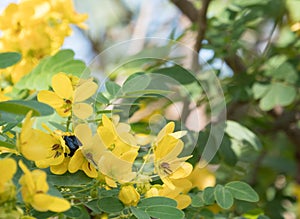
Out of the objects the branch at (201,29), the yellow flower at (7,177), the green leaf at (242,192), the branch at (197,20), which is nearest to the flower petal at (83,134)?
the yellow flower at (7,177)

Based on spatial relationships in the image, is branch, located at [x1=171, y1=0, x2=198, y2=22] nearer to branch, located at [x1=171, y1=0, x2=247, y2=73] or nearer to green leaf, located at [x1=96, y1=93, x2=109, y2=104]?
branch, located at [x1=171, y1=0, x2=247, y2=73]

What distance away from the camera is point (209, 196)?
2.31ft

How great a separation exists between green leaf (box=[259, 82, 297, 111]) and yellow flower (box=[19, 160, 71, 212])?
2.45ft

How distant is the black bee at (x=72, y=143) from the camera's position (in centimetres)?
57

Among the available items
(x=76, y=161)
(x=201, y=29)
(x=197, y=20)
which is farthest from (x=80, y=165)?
(x=197, y=20)

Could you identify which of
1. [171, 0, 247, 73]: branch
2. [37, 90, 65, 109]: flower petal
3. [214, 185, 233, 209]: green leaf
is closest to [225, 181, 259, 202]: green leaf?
[214, 185, 233, 209]: green leaf

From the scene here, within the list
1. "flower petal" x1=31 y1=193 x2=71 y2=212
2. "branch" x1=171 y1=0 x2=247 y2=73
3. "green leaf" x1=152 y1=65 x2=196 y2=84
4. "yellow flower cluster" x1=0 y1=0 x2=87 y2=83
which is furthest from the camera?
"branch" x1=171 y1=0 x2=247 y2=73

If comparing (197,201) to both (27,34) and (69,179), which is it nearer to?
(69,179)

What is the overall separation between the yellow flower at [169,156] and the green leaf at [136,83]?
0.26ft

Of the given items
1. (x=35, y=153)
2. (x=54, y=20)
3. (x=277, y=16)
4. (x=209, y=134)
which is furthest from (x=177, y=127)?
(x=277, y=16)

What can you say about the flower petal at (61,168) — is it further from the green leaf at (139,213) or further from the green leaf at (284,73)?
the green leaf at (284,73)

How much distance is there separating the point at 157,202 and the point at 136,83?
0.14 metres

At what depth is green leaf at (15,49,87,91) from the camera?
0.86 m

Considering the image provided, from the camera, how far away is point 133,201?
1.86 feet
